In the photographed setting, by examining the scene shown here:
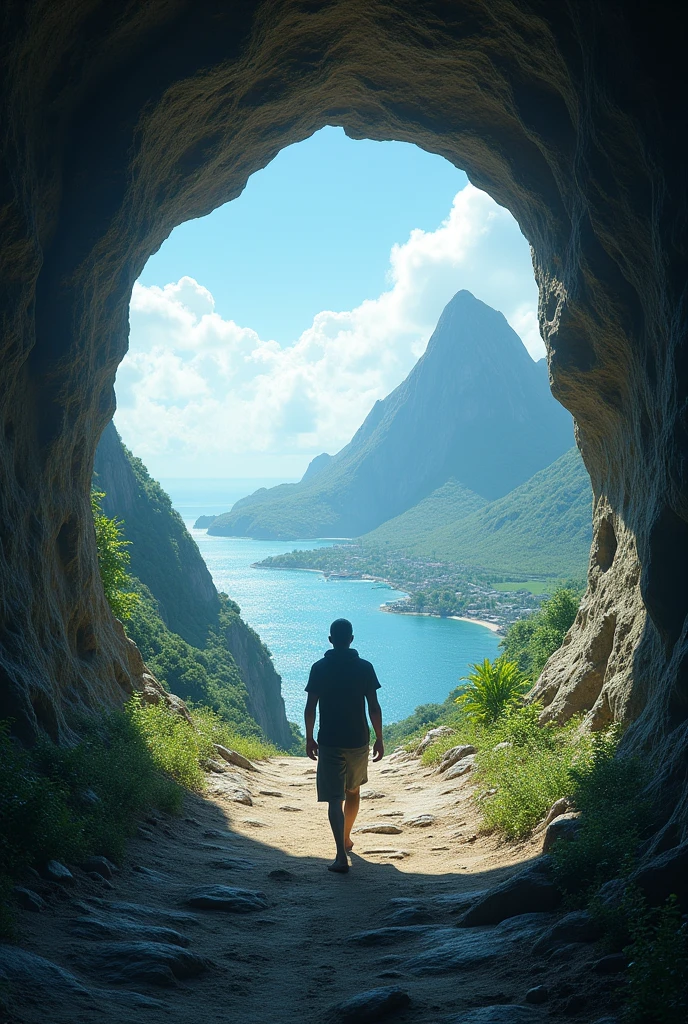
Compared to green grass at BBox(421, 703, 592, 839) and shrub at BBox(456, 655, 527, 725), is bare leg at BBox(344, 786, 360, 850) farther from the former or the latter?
shrub at BBox(456, 655, 527, 725)

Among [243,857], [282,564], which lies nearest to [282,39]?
[243,857]

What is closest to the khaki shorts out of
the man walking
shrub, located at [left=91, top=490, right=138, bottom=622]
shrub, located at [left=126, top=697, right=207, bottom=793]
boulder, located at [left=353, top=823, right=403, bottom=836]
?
the man walking

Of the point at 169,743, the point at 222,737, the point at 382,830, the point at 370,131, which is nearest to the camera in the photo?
the point at 382,830

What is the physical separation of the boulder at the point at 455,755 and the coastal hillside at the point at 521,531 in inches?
3408

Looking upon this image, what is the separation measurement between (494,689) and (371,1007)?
1150 centimetres

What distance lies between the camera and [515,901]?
567cm

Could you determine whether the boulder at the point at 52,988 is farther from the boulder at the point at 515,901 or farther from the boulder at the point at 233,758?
the boulder at the point at 233,758

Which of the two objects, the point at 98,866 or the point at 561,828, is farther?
the point at 561,828

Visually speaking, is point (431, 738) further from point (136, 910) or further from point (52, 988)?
point (52, 988)

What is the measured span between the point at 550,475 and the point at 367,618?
61.9 metres

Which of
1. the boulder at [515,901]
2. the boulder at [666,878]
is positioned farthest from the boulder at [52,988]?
the boulder at [666,878]

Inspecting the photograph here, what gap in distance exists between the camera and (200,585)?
69312 mm

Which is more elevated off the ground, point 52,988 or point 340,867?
point 52,988

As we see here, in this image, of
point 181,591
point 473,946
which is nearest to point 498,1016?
point 473,946
